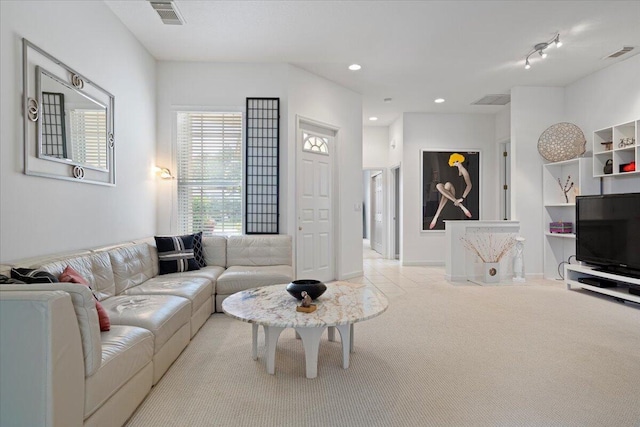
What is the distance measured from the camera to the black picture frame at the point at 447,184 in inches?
288

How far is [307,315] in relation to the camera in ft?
7.44

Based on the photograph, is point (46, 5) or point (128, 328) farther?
point (46, 5)

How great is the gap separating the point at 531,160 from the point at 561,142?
54cm

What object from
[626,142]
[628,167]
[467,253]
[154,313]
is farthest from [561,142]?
[154,313]

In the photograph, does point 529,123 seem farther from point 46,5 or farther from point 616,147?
point 46,5

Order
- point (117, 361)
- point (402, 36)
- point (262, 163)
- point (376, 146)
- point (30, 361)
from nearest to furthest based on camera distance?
point (30, 361), point (117, 361), point (402, 36), point (262, 163), point (376, 146)

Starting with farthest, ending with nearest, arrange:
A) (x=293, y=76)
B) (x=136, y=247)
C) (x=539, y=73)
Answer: (x=539, y=73)
(x=293, y=76)
(x=136, y=247)

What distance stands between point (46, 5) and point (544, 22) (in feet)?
14.3

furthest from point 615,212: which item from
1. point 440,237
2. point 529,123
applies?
point 440,237

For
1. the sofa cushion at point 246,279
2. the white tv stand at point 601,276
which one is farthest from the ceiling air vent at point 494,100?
the sofa cushion at point 246,279

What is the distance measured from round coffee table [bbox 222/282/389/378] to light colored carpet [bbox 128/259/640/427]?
169mm

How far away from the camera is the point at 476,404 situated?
2.04 metres

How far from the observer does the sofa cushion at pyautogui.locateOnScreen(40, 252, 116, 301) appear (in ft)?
7.99

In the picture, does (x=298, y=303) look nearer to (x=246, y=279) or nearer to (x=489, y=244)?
(x=246, y=279)
